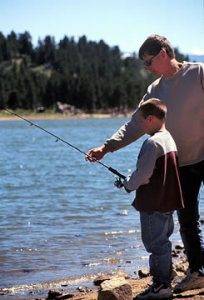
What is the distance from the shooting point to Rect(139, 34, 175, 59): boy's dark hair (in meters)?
5.38

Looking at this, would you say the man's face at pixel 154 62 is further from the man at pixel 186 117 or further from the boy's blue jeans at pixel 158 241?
the boy's blue jeans at pixel 158 241

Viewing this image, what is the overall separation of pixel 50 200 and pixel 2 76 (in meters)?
162

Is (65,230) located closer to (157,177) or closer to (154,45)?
(157,177)

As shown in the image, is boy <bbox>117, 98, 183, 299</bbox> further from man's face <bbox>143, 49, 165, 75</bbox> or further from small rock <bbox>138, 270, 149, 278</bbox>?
small rock <bbox>138, 270, 149, 278</bbox>

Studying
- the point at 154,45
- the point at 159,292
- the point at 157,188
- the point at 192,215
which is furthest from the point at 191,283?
the point at 154,45

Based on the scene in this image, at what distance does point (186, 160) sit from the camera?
5527mm

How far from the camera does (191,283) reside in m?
5.64

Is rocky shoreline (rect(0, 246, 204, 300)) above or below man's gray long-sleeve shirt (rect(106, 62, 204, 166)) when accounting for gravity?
below

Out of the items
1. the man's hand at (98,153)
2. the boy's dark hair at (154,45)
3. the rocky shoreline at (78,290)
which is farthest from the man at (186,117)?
the rocky shoreline at (78,290)

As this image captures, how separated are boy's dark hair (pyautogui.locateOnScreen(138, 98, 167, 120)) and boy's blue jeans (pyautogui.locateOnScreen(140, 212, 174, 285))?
0.84 meters

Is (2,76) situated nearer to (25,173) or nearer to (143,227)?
(25,173)

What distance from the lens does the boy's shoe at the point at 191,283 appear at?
5637 mm

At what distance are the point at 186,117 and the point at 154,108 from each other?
0.43 meters

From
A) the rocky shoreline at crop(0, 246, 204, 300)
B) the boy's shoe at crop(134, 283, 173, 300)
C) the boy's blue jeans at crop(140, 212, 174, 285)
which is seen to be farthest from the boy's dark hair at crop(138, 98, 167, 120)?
the rocky shoreline at crop(0, 246, 204, 300)
